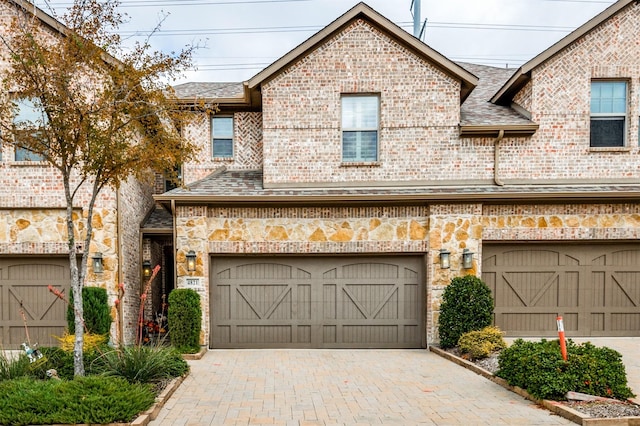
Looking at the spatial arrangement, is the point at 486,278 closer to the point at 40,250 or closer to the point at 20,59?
the point at 20,59

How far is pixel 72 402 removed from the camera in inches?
201

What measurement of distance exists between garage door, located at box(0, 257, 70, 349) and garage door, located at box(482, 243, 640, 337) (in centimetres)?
1025

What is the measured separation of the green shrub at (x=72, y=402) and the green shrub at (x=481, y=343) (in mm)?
5818

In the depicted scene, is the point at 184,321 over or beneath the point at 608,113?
beneath

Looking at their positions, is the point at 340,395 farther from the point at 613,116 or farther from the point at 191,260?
the point at 613,116

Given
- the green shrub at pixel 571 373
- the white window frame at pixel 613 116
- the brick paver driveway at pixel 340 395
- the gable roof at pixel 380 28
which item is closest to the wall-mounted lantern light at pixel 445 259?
the brick paver driveway at pixel 340 395

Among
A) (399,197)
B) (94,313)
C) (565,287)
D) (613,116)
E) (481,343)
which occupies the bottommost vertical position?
(481,343)

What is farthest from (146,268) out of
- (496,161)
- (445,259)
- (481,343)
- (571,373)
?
(571,373)

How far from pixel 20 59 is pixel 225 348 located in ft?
22.8

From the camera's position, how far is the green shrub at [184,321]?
29.0ft

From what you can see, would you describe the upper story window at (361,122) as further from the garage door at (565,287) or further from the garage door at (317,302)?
the garage door at (565,287)

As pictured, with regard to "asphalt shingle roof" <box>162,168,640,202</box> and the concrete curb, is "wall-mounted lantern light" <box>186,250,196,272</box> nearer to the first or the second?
"asphalt shingle roof" <box>162,168,640,202</box>

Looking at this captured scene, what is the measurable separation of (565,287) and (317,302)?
598cm

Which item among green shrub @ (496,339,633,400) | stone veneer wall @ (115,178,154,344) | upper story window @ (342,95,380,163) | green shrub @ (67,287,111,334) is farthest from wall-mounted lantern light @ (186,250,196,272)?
green shrub @ (496,339,633,400)
